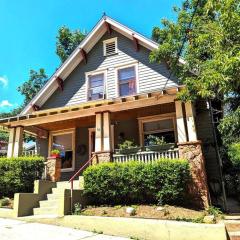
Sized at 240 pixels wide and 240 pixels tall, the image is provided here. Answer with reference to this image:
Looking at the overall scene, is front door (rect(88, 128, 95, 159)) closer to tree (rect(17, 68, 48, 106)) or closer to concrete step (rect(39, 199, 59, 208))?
concrete step (rect(39, 199, 59, 208))

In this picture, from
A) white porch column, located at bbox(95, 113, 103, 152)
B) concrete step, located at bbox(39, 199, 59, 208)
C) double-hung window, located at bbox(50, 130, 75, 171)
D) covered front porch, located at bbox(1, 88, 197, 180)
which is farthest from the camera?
double-hung window, located at bbox(50, 130, 75, 171)

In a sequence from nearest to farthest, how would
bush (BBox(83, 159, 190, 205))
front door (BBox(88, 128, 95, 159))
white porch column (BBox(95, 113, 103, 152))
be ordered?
bush (BBox(83, 159, 190, 205)) → white porch column (BBox(95, 113, 103, 152)) → front door (BBox(88, 128, 95, 159))

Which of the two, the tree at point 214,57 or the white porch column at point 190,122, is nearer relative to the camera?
the tree at point 214,57

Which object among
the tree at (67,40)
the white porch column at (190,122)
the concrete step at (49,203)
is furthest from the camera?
the tree at (67,40)

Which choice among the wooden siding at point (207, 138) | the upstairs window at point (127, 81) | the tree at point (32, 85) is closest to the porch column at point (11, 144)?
the upstairs window at point (127, 81)

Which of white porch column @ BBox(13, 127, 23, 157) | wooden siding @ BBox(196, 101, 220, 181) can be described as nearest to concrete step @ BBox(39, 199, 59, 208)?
white porch column @ BBox(13, 127, 23, 157)

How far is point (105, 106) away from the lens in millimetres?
12461

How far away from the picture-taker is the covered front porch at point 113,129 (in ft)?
37.3

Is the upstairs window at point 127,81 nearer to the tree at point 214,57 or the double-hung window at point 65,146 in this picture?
the tree at point 214,57

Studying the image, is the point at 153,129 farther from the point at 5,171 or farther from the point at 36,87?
the point at 36,87

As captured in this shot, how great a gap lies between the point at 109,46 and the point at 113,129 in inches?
179

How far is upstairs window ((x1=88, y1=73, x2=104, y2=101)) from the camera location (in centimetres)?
1557

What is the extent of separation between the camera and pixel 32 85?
34344mm

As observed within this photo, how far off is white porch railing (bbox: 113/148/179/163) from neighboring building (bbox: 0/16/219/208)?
37 mm
